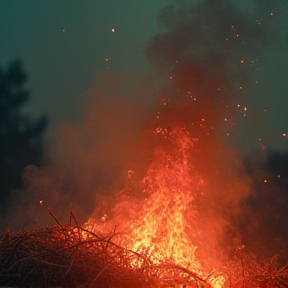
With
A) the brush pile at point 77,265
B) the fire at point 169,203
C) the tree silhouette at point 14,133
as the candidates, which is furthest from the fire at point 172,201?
the tree silhouette at point 14,133

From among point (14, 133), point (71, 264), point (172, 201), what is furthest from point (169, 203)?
point (14, 133)

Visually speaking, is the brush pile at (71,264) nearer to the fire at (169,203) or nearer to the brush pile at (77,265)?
the brush pile at (77,265)

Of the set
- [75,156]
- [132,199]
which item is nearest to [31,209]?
[75,156]

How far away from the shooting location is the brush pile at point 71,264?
4820 millimetres

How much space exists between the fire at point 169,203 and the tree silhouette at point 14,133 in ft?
35.6

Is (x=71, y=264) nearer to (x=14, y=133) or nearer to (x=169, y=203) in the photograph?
(x=169, y=203)

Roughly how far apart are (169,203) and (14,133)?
14.9 meters

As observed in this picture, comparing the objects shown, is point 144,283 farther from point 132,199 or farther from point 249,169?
point 249,169

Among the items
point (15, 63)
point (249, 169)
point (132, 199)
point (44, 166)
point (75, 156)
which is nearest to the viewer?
point (132, 199)

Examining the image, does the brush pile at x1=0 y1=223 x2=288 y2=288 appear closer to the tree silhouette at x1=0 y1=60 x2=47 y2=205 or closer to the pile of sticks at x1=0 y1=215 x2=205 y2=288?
the pile of sticks at x1=0 y1=215 x2=205 y2=288

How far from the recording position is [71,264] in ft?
15.5

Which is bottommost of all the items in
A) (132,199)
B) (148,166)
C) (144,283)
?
(144,283)

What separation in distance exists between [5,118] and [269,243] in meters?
14.2

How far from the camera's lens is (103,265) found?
505 centimetres
